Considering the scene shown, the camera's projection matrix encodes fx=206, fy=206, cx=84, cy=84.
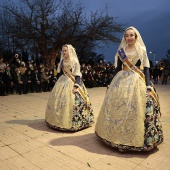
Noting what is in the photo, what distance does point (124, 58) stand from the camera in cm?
351

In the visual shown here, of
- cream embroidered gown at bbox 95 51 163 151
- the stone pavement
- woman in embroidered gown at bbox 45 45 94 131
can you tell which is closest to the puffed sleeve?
cream embroidered gown at bbox 95 51 163 151

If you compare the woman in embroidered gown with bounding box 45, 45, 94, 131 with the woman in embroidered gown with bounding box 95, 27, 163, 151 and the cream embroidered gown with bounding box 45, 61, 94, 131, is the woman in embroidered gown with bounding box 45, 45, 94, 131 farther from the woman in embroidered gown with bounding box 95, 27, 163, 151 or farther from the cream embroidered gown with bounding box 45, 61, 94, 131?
the woman in embroidered gown with bounding box 95, 27, 163, 151

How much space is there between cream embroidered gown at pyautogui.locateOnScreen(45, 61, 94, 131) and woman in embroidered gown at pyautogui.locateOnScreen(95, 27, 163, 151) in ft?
3.09

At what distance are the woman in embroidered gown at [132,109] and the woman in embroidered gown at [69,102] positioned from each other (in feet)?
3.14

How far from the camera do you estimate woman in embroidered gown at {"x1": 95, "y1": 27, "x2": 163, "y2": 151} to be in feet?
10.4

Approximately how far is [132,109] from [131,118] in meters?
0.14

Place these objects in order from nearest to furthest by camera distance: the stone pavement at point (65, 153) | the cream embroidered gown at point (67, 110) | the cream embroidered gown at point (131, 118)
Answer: the stone pavement at point (65, 153), the cream embroidered gown at point (131, 118), the cream embroidered gown at point (67, 110)

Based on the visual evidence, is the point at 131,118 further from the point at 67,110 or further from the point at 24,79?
the point at 24,79

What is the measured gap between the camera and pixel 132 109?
3209 millimetres

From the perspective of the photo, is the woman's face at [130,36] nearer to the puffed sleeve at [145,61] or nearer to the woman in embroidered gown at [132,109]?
the woman in embroidered gown at [132,109]

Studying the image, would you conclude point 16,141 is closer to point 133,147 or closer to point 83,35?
point 133,147

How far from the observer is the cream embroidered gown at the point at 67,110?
435 centimetres

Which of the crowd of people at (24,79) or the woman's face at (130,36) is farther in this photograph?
the crowd of people at (24,79)

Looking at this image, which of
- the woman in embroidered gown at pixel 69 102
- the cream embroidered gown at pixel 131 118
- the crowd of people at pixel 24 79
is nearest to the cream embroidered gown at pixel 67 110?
the woman in embroidered gown at pixel 69 102
